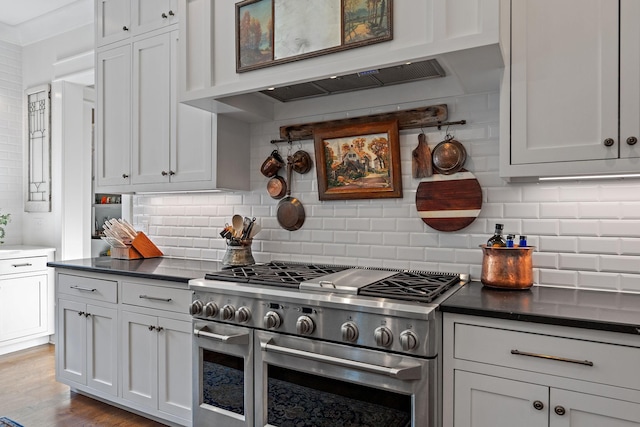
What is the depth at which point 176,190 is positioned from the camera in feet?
9.24

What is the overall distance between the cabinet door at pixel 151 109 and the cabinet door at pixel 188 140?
2.1 inches

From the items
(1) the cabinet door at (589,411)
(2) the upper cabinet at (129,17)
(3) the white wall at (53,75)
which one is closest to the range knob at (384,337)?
(1) the cabinet door at (589,411)

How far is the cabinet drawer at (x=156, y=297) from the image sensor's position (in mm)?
2352

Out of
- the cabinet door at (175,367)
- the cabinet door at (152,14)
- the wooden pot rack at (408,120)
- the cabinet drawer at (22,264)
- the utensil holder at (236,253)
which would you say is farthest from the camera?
the cabinet drawer at (22,264)

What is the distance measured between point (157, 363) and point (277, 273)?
3.09 feet

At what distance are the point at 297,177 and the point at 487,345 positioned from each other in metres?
1.58

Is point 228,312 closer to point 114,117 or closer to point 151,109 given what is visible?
point 151,109

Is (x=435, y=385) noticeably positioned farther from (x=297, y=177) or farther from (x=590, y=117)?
(x=297, y=177)

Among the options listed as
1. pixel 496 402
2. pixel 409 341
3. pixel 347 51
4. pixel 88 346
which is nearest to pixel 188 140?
pixel 347 51

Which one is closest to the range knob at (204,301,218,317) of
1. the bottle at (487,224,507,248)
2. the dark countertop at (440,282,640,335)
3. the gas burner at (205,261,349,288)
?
the gas burner at (205,261,349,288)

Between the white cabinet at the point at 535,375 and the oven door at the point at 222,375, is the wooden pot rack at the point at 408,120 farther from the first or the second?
the oven door at the point at 222,375

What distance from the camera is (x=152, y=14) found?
286cm

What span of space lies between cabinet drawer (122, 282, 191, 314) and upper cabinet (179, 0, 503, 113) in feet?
3.65

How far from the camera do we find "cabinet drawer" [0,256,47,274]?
3.73 metres
